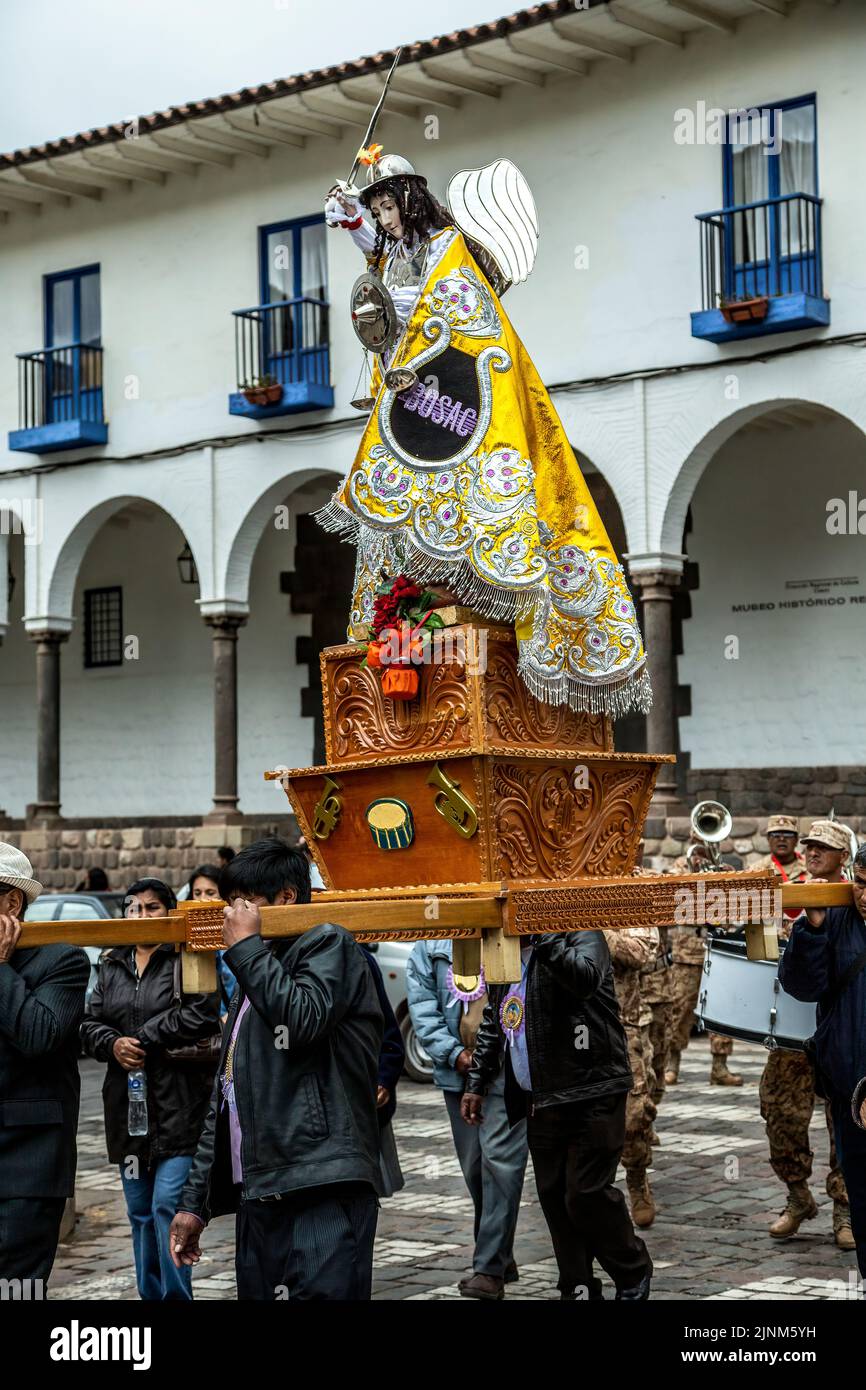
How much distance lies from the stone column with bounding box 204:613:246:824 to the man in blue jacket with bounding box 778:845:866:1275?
16448 mm

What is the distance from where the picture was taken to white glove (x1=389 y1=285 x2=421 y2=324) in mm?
5566

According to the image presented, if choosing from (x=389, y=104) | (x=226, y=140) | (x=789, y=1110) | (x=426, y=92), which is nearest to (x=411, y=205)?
(x=789, y=1110)

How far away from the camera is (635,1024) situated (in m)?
8.86

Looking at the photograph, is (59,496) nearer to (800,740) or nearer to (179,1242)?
(800,740)

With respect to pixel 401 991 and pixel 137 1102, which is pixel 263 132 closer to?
pixel 401 991

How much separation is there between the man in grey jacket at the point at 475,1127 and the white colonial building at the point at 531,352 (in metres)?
10.4

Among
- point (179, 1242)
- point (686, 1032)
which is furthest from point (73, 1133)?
point (686, 1032)

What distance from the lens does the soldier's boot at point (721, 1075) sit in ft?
44.9

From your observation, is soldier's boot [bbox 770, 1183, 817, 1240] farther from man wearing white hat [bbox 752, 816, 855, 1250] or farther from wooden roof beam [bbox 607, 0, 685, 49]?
wooden roof beam [bbox 607, 0, 685, 49]

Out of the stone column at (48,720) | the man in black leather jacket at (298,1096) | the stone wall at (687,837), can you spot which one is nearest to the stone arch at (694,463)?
the stone wall at (687,837)

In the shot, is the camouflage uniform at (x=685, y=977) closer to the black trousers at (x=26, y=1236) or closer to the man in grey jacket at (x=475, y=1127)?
the man in grey jacket at (x=475, y=1127)

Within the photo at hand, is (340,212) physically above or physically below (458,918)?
above

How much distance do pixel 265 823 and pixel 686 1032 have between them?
10147mm

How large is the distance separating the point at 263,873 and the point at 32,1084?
1166 millimetres
